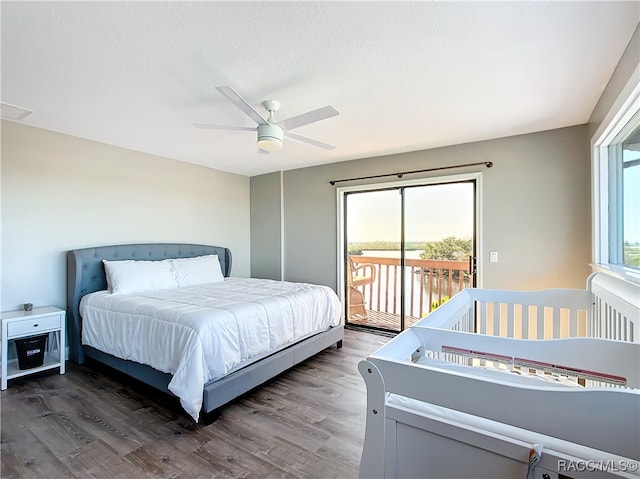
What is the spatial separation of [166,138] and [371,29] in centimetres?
263

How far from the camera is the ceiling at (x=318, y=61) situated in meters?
1.53

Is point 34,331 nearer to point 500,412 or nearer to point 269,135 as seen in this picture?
point 269,135

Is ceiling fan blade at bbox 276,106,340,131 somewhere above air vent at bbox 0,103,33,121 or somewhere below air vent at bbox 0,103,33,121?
below

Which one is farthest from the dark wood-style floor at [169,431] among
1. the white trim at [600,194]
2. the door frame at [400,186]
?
the white trim at [600,194]

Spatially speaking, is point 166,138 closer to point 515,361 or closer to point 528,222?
point 515,361

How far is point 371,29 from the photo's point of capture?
1.64 metres

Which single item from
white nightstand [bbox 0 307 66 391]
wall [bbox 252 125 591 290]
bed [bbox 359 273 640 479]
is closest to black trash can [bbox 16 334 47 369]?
white nightstand [bbox 0 307 66 391]

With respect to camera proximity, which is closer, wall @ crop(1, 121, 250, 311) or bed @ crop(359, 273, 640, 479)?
bed @ crop(359, 273, 640, 479)

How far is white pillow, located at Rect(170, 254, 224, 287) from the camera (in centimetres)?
379

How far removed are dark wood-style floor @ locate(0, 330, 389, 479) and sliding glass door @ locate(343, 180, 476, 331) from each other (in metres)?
1.77

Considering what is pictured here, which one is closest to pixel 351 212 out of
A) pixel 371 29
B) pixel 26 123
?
pixel 371 29

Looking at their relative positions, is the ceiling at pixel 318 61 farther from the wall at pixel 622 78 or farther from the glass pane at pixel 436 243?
the glass pane at pixel 436 243

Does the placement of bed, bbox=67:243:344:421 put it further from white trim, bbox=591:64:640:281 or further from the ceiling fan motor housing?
white trim, bbox=591:64:640:281

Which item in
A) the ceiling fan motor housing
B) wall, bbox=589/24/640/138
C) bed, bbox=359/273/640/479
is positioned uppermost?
wall, bbox=589/24/640/138
